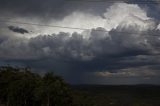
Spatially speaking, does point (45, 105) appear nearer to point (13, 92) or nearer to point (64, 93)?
point (64, 93)

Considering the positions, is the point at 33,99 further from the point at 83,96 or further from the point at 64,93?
the point at 83,96

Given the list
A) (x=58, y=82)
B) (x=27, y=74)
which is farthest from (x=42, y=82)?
(x=27, y=74)

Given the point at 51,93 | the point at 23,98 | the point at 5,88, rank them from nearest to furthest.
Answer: the point at 51,93, the point at 23,98, the point at 5,88

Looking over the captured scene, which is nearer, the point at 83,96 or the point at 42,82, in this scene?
the point at 42,82

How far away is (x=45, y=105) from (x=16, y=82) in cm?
1538

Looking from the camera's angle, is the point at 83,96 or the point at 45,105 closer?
the point at 45,105

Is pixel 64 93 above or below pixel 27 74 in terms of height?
below

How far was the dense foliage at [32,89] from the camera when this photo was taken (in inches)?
3863

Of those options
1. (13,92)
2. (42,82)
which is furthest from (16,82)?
(42,82)

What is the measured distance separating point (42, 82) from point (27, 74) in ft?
51.7

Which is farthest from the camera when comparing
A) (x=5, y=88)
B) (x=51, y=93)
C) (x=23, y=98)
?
(x=5, y=88)

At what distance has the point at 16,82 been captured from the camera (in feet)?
358

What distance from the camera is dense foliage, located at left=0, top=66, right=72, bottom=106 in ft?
322

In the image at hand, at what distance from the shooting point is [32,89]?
104938 mm
